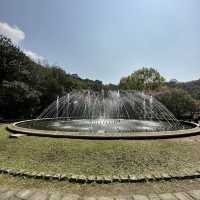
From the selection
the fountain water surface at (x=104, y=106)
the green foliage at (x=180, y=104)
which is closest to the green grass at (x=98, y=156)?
the fountain water surface at (x=104, y=106)

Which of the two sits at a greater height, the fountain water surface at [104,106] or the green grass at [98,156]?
the fountain water surface at [104,106]

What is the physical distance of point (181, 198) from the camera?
3652 mm

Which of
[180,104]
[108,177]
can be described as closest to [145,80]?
[180,104]

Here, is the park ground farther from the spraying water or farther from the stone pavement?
the spraying water

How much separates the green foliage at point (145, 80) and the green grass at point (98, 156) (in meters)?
34.6

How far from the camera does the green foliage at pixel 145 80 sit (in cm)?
4162

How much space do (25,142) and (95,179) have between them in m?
3.98

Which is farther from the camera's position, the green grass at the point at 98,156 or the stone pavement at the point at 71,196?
the green grass at the point at 98,156

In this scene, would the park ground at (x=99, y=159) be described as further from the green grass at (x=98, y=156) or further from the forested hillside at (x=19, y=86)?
the forested hillside at (x=19, y=86)

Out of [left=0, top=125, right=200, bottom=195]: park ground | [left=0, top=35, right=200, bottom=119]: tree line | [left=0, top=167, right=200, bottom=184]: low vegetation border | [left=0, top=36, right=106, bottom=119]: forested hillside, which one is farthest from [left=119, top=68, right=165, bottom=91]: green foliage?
[left=0, top=167, right=200, bottom=184]: low vegetation border

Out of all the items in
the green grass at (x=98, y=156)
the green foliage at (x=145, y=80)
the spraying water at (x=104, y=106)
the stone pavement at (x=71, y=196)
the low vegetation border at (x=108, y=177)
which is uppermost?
the green foliage at (x=145, y=80)

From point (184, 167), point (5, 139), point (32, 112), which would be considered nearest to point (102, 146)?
point (184, 167)

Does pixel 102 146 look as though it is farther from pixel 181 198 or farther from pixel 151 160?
pixel 181 198

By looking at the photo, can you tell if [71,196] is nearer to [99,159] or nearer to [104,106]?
[99,159]
